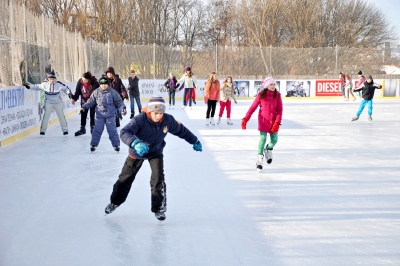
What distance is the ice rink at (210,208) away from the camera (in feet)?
11.8

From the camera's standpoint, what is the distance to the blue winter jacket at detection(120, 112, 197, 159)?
163 inches

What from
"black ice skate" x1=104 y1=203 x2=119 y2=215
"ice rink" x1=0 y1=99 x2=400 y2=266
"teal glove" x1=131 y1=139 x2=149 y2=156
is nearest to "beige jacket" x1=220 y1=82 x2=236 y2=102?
"ice rink" x1=0 y1=99 x2=400 y2=266

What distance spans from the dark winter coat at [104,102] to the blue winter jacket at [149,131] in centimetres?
353

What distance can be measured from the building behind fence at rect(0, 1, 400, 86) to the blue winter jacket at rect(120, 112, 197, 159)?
889cm

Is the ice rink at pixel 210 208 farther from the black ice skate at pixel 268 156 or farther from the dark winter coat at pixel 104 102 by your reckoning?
the dark winter coat at pixel 104 102

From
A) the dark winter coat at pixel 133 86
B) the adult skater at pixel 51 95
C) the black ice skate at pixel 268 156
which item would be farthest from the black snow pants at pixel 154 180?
the dark winter coat at pixel 133 86

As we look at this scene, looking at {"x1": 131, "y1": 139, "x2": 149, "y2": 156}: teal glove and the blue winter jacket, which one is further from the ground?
the blue winter jacket

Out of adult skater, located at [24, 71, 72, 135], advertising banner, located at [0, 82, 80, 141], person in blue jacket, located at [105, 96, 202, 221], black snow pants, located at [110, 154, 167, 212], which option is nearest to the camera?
person in blue jacket, located at [105, 96, 202, 221]

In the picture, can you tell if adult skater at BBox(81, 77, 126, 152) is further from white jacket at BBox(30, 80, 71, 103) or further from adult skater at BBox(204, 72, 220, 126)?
adult skater at BBox(204, 72, 220, 126)

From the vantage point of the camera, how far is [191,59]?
2467 centimetres

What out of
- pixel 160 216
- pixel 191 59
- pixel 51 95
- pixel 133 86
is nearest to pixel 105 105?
pixel 51 95

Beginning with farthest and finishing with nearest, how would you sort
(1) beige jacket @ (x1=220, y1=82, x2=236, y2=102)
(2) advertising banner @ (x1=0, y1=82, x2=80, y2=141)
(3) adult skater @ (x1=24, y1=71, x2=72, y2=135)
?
1. (1) beige jacket @ (x1=220, y1=82, x2=236, y2=102)
2. (3) adult skater @ (x1=24, y1=71, x2=72, y2=135)
3. (2) advertising banner @ (x1=0, y1=82, x2=80, y2=141)

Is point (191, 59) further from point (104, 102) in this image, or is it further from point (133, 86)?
point (104, 102)

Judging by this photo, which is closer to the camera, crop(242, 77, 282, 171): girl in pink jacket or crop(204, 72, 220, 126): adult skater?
crop(242, 77, 282, 171): girl in pink jacket
